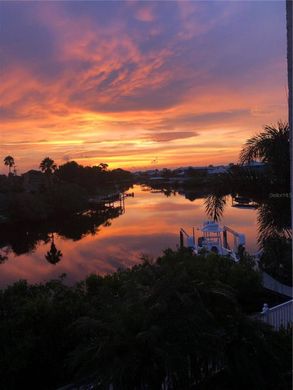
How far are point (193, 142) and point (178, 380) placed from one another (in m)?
20.5

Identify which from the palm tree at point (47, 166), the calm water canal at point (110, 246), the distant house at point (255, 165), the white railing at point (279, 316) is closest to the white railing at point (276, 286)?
the white railing at point (279, 316)

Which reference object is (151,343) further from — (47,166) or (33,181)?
(47,166)

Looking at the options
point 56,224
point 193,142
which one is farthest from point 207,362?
point 56,224

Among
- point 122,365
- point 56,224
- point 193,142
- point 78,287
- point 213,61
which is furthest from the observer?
point 56,224

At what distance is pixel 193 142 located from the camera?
78.9 ft

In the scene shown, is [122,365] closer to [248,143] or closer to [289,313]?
[289,313]

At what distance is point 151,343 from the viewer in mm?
4074

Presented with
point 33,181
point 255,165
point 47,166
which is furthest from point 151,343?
point 47,166

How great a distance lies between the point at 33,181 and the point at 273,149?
231 feet

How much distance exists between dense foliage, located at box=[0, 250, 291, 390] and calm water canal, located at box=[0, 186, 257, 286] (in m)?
18.0

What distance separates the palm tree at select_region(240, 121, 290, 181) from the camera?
7.00 metres

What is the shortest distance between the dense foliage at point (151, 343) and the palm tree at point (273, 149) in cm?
284

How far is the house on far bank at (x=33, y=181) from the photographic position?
6819cm

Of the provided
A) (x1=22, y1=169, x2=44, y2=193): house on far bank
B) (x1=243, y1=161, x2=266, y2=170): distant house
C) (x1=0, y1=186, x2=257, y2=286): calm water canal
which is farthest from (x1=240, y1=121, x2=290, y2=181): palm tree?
(x1=22, y1=169, x2=44, y2=193): house on far bank
